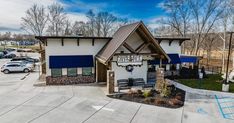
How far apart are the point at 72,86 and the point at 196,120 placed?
1338 centimetres

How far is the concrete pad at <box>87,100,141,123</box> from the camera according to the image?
12555 mm

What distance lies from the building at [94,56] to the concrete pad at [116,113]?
5.95 meters

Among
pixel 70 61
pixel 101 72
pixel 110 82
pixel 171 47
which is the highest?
pixel 171 47

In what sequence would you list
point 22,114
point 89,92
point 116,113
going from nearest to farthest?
1. point 22,114
2. point 116,113
3. point 89,92

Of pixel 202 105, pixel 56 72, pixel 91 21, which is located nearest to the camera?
pixel 202 105

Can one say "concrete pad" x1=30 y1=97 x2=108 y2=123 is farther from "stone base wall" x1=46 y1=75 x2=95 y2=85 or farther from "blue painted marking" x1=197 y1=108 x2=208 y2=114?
"blue painted marking" x1=197 y1=108 x2=208 y2=114

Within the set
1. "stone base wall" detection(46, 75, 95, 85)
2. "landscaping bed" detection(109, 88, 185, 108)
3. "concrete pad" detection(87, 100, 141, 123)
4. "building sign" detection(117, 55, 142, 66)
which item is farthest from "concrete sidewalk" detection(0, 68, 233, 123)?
"building sign" detection(117, 55, 142, 66)

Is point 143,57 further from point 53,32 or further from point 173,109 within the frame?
point 53,32

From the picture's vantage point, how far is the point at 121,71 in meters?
21.5

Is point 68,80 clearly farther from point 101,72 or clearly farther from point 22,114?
point 22,114

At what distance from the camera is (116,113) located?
1373 cm

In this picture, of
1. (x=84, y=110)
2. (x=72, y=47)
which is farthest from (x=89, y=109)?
(x=72, y=47)

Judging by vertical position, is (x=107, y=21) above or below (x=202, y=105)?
above

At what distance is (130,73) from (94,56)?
4.75 m
